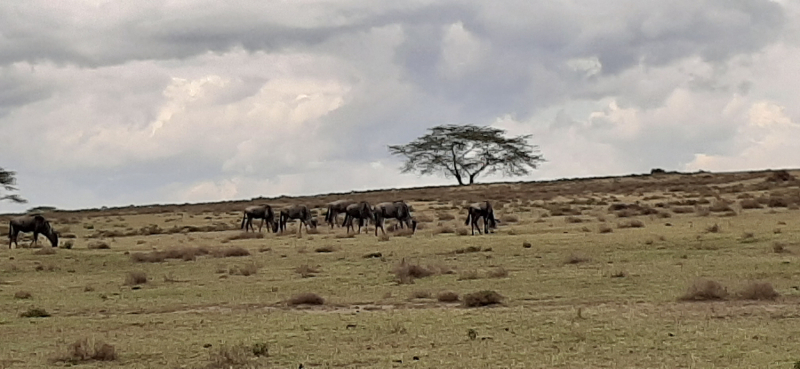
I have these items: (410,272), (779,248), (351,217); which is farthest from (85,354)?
(351,217)

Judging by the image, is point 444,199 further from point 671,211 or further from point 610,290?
point 610,290

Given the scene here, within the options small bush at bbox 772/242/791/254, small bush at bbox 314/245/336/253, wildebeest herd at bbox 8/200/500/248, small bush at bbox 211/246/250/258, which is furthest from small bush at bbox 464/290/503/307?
wildebeest herd at bbox 8/200/500/248

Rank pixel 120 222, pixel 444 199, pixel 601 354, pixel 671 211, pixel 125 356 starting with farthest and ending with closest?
pixel 444 199 < pixel 120 222 < pixel 671 211 < pixel 125 356 < pixel 601 354

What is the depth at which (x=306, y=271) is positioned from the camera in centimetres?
2511

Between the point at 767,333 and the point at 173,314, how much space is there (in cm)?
1009

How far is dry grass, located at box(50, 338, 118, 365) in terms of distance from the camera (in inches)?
520

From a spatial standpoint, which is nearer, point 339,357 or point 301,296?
point 339,357

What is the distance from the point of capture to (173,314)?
18219 mm

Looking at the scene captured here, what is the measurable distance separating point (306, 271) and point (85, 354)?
12.0 meters

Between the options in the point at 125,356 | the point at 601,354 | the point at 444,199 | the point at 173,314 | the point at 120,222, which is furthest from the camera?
the point at 444,199

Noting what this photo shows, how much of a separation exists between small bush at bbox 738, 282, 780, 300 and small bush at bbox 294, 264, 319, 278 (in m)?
10.9

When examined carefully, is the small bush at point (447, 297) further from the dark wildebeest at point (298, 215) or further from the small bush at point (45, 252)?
the dark wildebeest at point (298, 215)

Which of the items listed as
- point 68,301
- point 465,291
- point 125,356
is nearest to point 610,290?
point 465,291

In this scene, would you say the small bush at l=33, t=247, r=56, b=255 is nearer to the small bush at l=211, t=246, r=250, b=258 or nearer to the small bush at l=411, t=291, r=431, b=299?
the small bush at l=211, t=246, r=250, b=258
